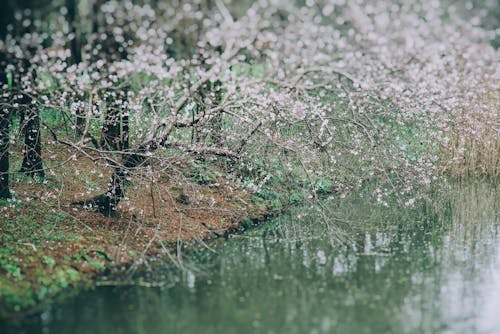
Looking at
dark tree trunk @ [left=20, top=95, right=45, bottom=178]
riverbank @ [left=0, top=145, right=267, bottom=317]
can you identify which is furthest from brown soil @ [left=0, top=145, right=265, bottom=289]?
dark tree trunk @ [left=20, top=95, right=45, bottom=178]

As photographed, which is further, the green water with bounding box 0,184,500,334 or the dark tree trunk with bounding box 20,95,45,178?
the dark tree trunk with bounding box 20,95,45,178

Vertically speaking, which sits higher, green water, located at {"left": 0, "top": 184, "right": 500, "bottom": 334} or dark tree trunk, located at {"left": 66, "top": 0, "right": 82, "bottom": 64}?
dark tree trunk, located at {"left": 66, "top": 0, "right": 82, "bottom": 64}

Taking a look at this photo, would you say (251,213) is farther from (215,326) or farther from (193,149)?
(215,326)

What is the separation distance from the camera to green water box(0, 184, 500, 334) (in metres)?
7.27

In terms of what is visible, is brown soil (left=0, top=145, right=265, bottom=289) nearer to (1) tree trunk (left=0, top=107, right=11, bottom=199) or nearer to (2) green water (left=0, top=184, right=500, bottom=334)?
(1) tree trunk (left=0, top=107, right=11, bottom=199)

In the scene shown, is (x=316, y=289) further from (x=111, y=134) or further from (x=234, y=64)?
(x=111, y=134)

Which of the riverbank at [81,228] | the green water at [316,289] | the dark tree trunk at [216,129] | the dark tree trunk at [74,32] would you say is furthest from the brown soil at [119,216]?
the dark tree trunk at [74,32]

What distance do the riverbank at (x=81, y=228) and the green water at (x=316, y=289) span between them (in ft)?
2.04

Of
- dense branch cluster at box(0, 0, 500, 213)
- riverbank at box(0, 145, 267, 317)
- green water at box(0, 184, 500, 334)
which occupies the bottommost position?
green water at box(0, 184, 500, 334)

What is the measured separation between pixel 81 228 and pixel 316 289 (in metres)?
4.96

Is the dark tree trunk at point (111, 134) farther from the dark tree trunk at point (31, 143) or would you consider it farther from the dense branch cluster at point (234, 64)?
the dark tree trunk at point (31, 143)

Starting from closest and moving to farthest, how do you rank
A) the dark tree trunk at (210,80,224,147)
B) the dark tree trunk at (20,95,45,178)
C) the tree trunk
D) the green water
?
the green water → the tree trunk → the dark tree trunk at (20,95,45,178) → the dark tree trunk at (210,80,224,147)

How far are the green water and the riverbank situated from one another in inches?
24.5

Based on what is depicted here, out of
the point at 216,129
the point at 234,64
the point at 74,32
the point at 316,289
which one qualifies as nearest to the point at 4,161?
the point at 74,32
